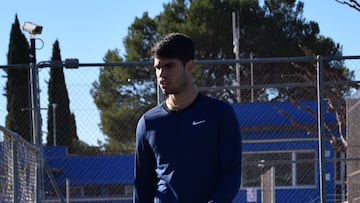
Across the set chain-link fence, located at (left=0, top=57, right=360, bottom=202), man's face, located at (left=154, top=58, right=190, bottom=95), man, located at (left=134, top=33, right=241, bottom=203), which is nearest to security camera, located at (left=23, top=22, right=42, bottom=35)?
chain-link fence, located at (left=0, top=57, right=360, bottom=202)

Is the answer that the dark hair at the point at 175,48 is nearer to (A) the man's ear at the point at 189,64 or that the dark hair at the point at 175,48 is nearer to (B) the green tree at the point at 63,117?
(A) the man's ear at the point at 189,64

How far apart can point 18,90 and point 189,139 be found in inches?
417

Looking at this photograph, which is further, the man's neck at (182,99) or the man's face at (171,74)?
the man's neck at (182,99)

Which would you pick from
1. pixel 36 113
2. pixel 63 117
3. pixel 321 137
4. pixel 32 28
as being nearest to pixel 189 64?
pixel 321 137

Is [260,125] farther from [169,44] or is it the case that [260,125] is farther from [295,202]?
[169,44]

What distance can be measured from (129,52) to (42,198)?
75.3ft

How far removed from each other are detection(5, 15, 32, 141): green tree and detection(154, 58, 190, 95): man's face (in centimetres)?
573

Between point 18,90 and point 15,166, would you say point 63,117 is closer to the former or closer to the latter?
point 18,90

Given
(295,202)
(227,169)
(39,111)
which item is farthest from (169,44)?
(295,202)

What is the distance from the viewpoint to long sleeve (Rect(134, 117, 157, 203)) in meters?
4.48

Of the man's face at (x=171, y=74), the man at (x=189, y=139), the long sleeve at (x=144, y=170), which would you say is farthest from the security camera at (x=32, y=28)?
the man's face at (x=171, y=74)

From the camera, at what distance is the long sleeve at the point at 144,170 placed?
448 centimetres

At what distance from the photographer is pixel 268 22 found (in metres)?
31.0

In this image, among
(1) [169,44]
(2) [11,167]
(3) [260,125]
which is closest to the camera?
(1) [169,44]
